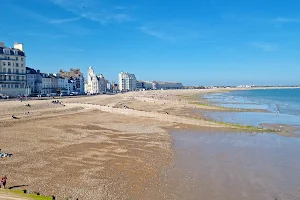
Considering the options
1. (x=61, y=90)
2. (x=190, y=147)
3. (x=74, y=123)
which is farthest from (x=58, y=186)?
(x=61, y=90)

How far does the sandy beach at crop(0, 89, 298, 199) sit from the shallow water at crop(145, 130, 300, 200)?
42.3 inches

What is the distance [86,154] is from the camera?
19969 mm

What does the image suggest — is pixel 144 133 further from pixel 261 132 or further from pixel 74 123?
pixel 261 132

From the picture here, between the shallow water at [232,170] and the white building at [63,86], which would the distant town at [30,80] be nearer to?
the white building at [63,86]

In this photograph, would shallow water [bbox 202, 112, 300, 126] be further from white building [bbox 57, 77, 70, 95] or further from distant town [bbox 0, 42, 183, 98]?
white building [bbox 57, 77, 70, 95]

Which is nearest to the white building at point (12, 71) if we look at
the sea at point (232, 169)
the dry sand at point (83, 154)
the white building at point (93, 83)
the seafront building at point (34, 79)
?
the seafront building at point (34, 79)

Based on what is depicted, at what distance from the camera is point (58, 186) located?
1363 centimetres

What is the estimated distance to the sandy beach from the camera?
13914 millimetres

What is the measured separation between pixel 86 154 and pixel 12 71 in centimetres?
4973

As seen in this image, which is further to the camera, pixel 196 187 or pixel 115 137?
pixel 115 137

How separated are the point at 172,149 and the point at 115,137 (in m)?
6.71

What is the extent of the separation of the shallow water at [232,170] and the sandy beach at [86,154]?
108 centimetres

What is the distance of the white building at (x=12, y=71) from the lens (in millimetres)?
59250

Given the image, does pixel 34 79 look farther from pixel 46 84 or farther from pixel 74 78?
pixel 74 78
